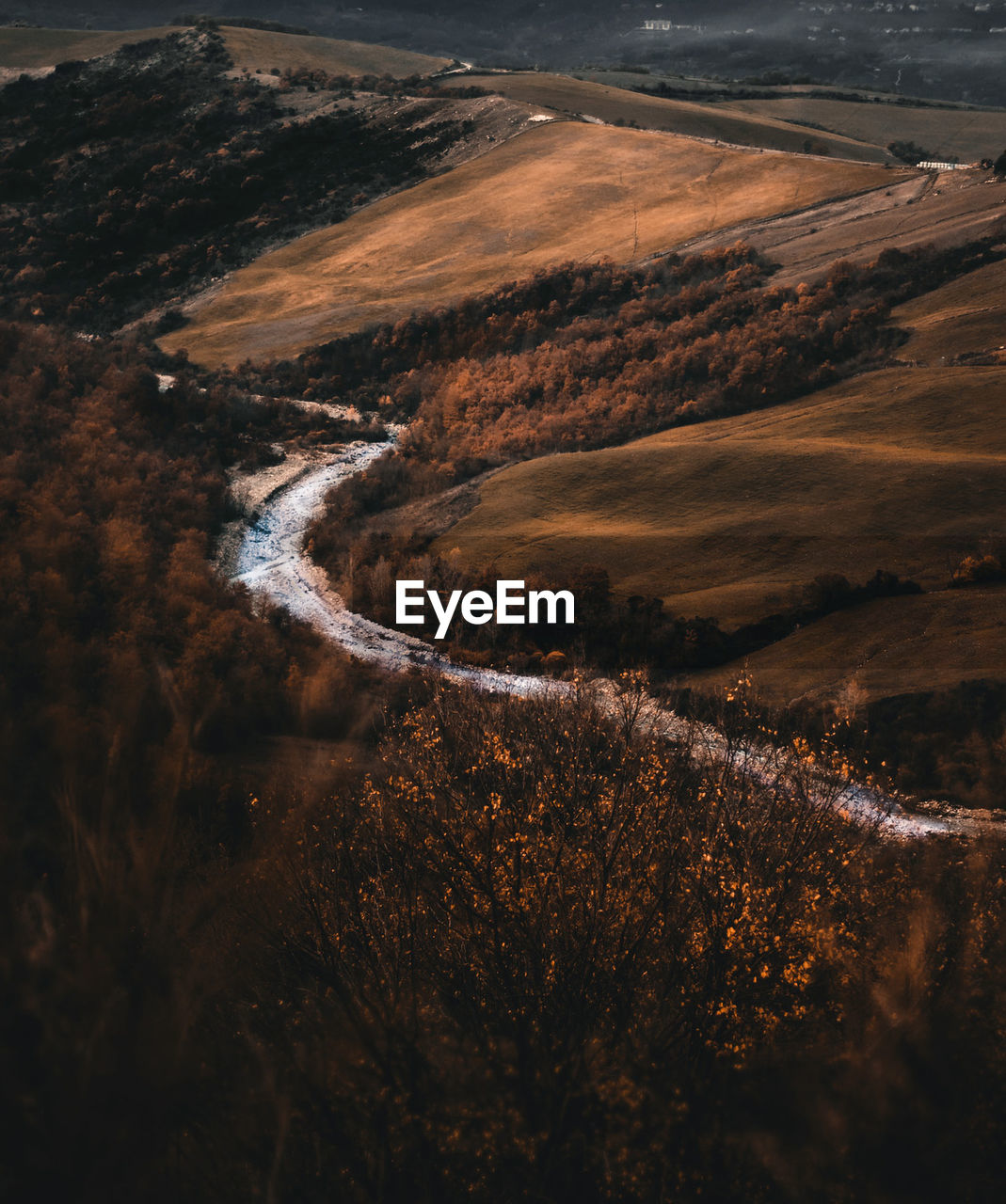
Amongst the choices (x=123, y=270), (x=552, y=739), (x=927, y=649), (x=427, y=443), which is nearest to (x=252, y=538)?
(x=427, y=443)

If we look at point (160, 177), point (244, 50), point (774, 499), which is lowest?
point (774, 499)

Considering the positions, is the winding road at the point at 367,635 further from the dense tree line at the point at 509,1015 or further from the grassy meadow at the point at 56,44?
the grassy meadow at the point at 56,44

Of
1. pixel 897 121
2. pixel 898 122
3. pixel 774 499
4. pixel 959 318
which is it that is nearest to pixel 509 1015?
pixel 774 499

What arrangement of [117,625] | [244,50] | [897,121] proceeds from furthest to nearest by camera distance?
[897,121] < [244,50] < [117,625]

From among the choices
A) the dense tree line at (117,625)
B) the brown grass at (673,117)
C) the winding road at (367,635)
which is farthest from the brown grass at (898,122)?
the dense tree line at (117,625)

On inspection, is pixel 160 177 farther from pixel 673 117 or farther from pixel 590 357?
pixel 590 357
